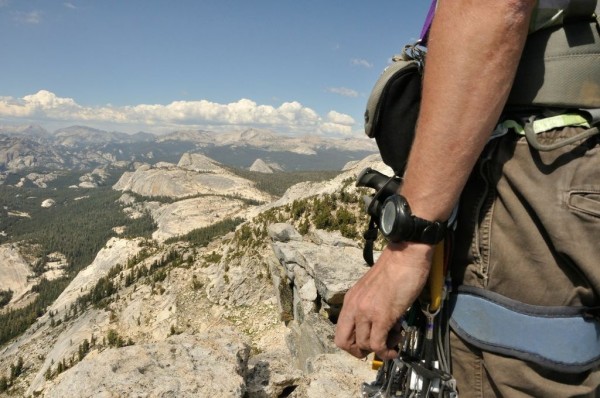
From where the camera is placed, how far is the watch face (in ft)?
5.92

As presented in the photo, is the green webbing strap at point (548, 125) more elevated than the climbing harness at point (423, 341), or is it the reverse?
the green webbing strap at point (548, 125)

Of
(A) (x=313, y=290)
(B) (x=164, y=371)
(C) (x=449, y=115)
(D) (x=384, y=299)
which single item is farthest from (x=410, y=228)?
(A) (x=313, y=290)

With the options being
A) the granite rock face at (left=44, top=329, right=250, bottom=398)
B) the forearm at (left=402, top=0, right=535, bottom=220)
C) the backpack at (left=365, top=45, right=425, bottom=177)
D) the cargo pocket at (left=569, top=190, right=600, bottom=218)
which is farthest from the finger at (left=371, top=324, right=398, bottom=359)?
the granite rock face at (left=44, top=329, right=250, bottom=398)

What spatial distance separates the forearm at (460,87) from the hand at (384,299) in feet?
0.82

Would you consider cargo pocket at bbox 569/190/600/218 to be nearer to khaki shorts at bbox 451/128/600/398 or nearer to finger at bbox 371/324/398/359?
khaki shorts at bbox 451/128/600/398

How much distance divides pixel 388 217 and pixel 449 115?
589 millimetres

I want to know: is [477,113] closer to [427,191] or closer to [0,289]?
[427,191]

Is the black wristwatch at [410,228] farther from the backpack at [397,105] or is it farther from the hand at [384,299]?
the backpack at [397,105]

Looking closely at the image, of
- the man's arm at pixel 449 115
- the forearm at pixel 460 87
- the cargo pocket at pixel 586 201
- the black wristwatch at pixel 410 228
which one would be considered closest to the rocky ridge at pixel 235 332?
the man's arm at pixel 449 115

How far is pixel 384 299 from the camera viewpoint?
1856mm

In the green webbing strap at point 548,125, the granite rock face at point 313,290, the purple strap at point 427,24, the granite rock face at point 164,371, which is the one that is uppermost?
the purple strap at point 427,24

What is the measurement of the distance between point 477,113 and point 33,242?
237 metres

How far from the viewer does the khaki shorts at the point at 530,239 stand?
1.58m

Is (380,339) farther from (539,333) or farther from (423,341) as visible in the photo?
(539,333)
